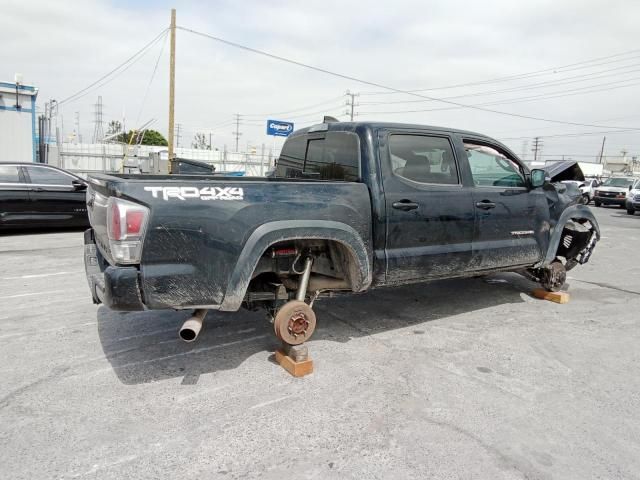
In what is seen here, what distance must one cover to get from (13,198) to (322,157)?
7376 mm

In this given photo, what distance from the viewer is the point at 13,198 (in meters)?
8.88

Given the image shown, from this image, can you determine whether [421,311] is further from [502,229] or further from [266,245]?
[266,245]

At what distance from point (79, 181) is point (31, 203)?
965mm

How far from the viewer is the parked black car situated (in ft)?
29.1

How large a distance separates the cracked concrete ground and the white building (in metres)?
17.6

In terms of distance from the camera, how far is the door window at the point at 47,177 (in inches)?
359

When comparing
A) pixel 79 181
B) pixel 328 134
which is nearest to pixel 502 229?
pixel 328 134

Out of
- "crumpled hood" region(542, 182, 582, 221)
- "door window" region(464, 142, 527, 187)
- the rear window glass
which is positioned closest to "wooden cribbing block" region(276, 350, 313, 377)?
the rear window glass

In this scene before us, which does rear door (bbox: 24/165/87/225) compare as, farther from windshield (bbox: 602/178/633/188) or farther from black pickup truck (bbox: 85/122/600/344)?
windshield (bbox: 602/178/633/188)

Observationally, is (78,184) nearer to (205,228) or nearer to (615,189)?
(205,228)

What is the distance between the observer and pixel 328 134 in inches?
173

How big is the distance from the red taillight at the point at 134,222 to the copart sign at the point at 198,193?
0.15m

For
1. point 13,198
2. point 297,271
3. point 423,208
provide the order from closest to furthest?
point 297,271 → point 423,208 → point 13,198

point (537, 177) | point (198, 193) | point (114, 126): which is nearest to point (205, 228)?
point (198, 193)
